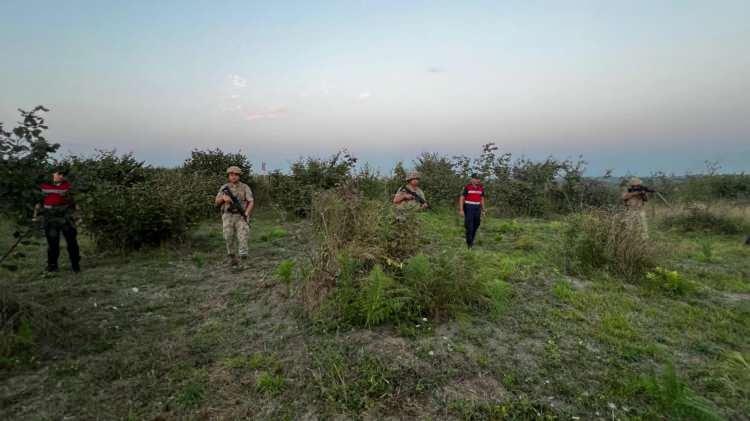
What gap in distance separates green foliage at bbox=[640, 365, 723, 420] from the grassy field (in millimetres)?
12

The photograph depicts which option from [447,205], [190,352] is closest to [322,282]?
[190,352]

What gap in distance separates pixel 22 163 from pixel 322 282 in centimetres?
307

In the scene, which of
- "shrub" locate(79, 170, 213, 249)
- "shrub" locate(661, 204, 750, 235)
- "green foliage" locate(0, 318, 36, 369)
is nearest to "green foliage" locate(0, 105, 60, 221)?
"green foliage" locate(0, 318, 36, 369)

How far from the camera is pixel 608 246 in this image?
20.3ft

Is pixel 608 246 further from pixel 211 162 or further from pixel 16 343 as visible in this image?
pixel 211 162

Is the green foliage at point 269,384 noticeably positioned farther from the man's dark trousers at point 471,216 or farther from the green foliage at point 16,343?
the man's dark trousers at point 471,216

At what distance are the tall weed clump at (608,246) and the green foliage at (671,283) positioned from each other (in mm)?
256

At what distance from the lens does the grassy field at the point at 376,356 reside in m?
2.87

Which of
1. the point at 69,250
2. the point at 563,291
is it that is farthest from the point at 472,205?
the point at 69,250

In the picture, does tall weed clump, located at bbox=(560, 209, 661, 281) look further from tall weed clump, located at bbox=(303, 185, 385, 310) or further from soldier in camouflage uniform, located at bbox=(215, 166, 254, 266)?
soldier in camouflage uniform, located at bbox=(215, 166, 254, 266)

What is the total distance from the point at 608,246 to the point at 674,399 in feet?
12.7

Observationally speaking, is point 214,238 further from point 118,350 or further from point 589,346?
point 589,346

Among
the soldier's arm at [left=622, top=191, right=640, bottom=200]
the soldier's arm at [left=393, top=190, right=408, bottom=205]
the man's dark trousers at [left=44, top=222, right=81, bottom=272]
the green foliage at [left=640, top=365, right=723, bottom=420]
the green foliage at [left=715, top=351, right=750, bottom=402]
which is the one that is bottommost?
the green foliage at [left=715, top=351, right=750, bottom=402]

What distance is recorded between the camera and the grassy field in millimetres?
2867
